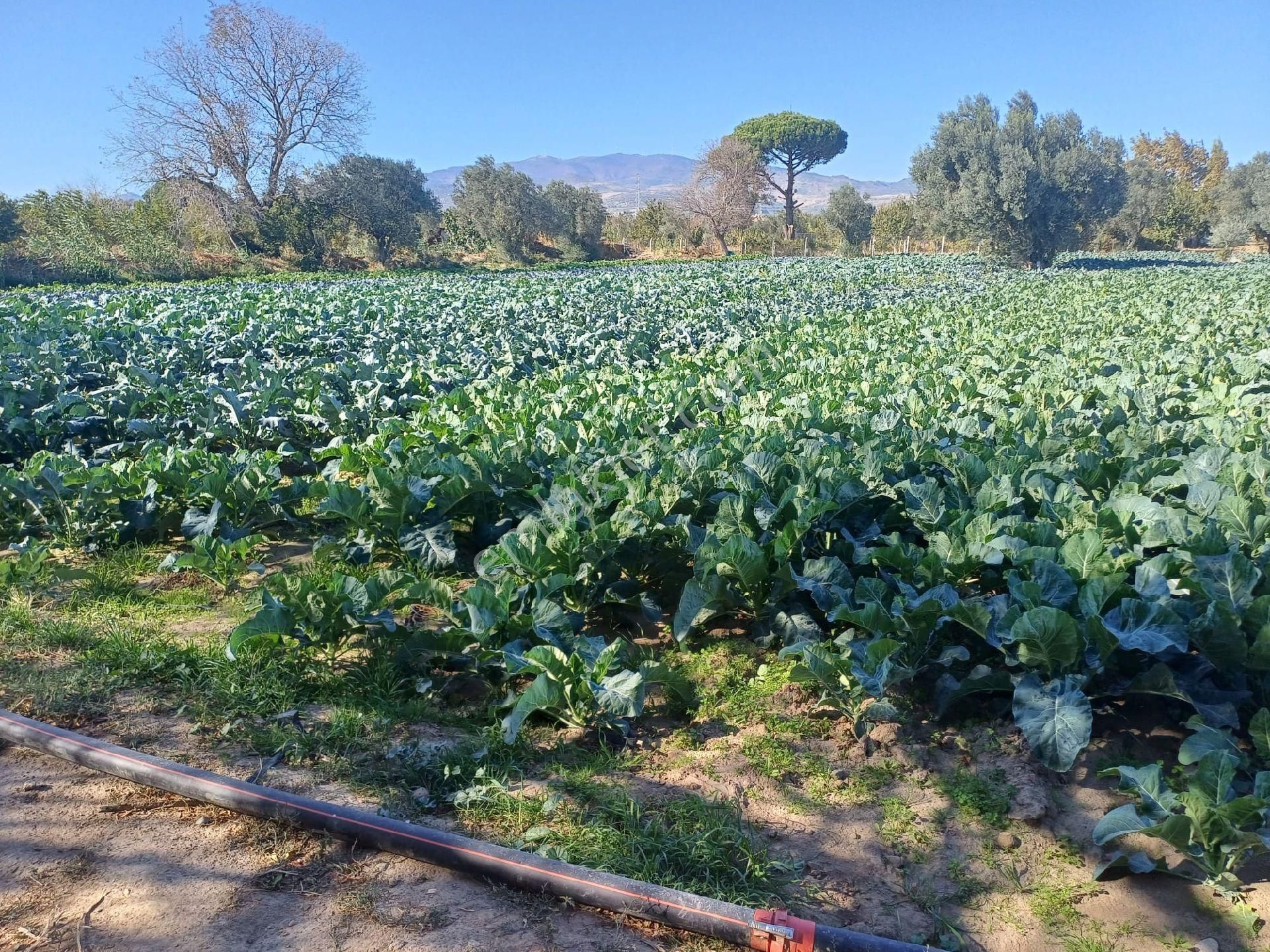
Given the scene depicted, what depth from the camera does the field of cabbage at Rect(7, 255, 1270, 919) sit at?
9.31 feet

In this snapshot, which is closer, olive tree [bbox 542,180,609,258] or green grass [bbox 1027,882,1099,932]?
green grass [bbox 1027,882,1099,932]

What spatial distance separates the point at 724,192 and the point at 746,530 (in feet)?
207

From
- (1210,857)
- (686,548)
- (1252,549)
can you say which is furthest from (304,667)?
(1252,549)

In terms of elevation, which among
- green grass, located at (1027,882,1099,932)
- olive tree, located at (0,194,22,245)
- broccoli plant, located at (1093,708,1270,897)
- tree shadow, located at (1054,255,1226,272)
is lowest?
green grass, located at (1027,882,1099,932)

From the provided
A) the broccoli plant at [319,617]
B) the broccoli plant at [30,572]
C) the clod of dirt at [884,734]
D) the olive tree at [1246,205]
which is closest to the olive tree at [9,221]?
the broccoli plant at [30,572]

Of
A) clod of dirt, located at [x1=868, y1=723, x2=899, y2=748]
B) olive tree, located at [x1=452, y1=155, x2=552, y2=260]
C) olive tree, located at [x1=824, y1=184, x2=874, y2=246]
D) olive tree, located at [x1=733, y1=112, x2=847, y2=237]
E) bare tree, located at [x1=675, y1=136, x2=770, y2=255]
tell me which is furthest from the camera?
olive tree, located at [x1=733, y1=112, x2=847, y2=237]

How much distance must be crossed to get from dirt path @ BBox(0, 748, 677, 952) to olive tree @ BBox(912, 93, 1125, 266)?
36908 millimetres

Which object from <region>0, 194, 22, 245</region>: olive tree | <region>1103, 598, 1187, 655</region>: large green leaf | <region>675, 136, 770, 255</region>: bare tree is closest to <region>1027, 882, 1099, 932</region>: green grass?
<region>1103, 598, 1187, 655</region>: large green leaf

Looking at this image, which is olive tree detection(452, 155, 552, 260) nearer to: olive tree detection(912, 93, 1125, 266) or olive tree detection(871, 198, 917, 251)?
olive tree detection(912, 93, 1125, 266)

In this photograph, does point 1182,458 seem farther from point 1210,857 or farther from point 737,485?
point 1210,857

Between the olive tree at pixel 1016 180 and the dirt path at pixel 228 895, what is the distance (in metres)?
36.9

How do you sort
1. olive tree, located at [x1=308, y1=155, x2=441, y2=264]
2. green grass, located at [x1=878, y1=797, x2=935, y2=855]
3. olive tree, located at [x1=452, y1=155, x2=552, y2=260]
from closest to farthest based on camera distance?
green grass, located at [x1=878, y1=797, x2=935, y2=855] < olive tree, located at [x1=308, y1=155, x2=441, y2=264] < olive tree, located at [x1=452, y1=155, x2=552, y2=260]

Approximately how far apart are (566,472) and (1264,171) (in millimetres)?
65487

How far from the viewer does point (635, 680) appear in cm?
294
